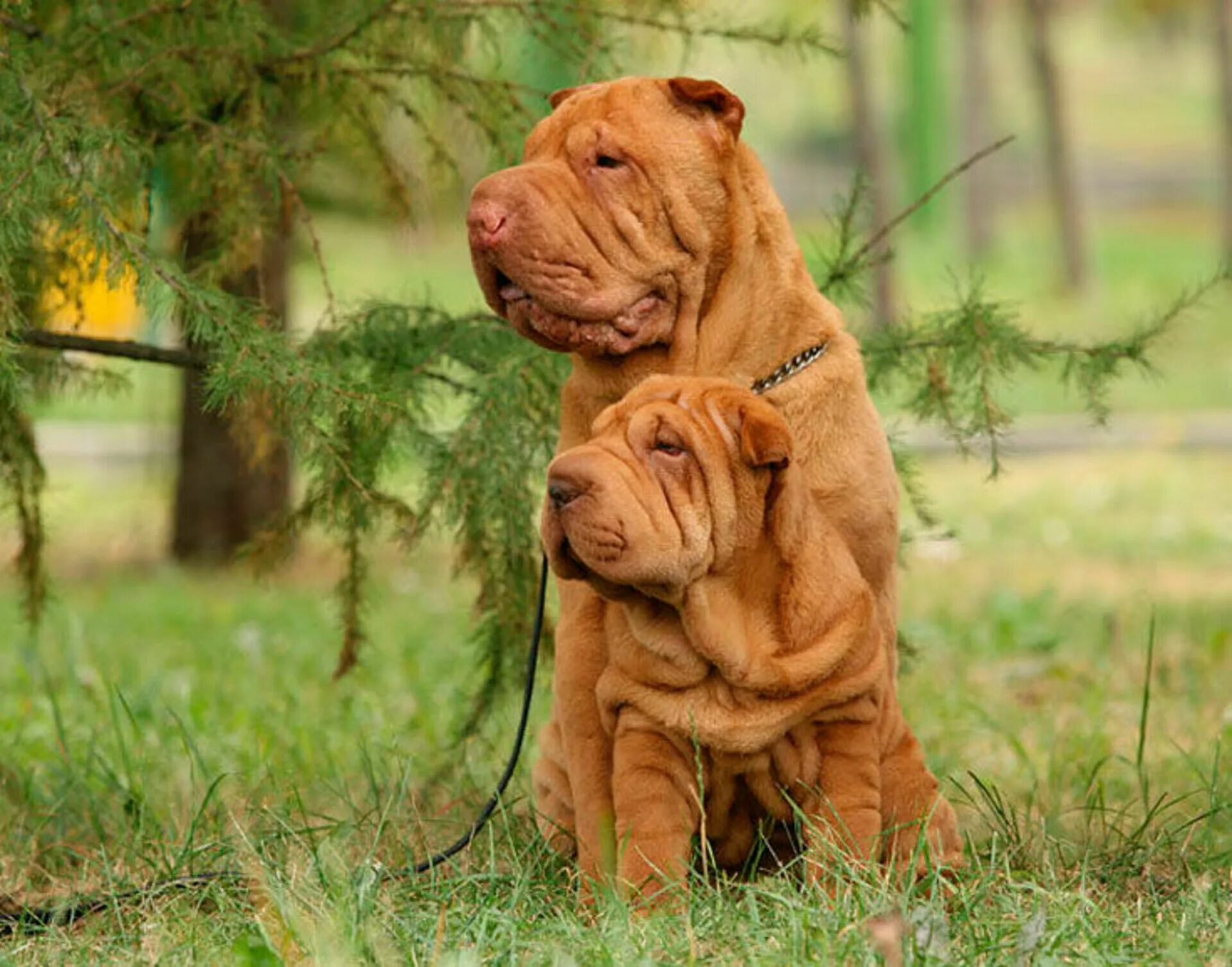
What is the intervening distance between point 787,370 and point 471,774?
1.91m

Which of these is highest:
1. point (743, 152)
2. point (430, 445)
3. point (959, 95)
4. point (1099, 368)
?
point (959, 95)

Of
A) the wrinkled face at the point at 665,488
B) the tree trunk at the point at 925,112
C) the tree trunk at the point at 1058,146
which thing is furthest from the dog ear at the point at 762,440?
the tree trunk at the point at 925,112

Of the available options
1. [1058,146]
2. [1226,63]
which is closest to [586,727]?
[1226,63]

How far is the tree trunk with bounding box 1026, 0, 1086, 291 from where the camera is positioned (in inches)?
754

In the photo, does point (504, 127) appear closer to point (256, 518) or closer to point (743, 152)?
point (743, 152)

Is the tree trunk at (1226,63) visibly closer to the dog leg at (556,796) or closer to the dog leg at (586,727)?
the dog leg at (556,796)

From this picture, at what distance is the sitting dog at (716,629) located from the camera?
3236 mm

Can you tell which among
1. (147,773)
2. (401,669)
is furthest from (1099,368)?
(401,669)

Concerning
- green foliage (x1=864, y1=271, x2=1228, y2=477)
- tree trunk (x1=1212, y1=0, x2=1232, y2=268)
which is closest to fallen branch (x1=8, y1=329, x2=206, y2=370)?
green foliage (x1=864, y1=271, x2=1228, y2=477)

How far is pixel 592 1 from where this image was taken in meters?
4.96

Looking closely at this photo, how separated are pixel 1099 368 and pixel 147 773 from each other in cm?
267

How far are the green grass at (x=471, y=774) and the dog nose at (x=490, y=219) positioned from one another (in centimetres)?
115

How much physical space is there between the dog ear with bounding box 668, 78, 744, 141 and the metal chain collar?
42cm

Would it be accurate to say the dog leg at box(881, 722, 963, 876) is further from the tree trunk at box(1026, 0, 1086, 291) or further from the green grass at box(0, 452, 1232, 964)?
the tree trunk at box(1026, 0, 1086, 291)
